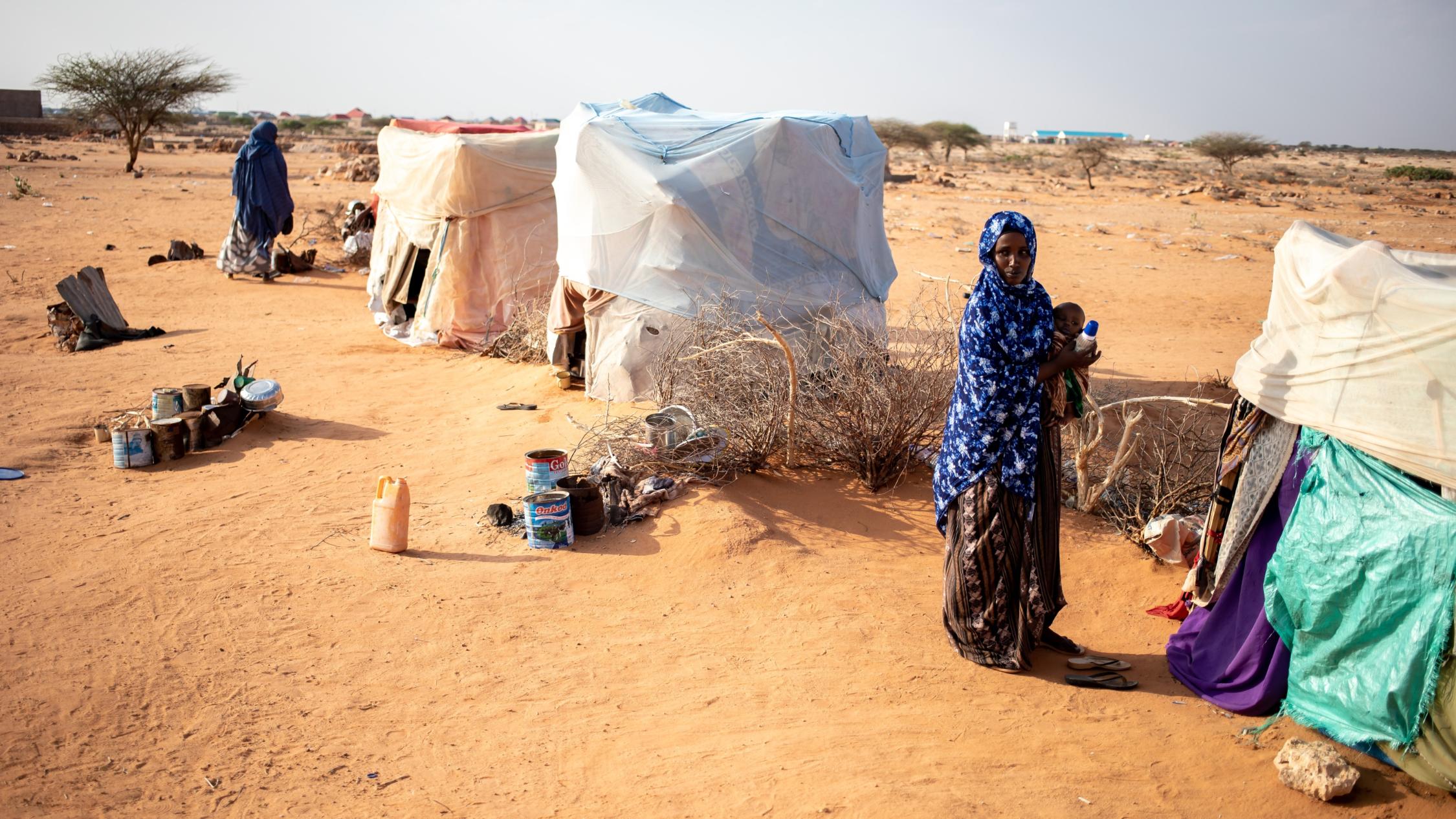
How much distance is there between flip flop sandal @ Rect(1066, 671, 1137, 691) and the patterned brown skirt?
17 centimetres

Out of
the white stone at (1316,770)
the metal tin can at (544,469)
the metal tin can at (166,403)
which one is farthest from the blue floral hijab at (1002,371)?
the metal tin can at (166,403)

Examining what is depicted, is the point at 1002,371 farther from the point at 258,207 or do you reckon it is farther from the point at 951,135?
the point at 951,135

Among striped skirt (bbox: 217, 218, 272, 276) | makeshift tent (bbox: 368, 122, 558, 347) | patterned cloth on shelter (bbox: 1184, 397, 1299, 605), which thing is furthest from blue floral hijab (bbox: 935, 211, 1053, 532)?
striped skirt (bbox: 217, 218, 272, 276)

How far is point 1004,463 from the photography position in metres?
3.39

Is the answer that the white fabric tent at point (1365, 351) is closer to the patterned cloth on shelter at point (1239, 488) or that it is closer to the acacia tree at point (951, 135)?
the patterned cloth on shelter at point (1239, 488)

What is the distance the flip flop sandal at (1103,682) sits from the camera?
3500 mm

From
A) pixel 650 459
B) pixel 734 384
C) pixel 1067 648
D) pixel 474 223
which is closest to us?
pixel 1067 648

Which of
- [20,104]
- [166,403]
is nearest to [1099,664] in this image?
[166,403]

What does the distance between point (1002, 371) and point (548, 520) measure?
2.41m

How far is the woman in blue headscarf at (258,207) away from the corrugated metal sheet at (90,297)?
267 cm

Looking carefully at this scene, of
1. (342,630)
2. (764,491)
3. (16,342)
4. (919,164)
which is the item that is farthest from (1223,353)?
(919,164)

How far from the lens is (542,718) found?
342 centimetres

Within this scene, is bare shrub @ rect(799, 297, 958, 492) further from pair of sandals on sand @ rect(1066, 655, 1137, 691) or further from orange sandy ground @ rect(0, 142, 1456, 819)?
pair of sandals on sand @ rect(1066, 655, 1137, 691)

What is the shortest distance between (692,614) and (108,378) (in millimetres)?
6141
